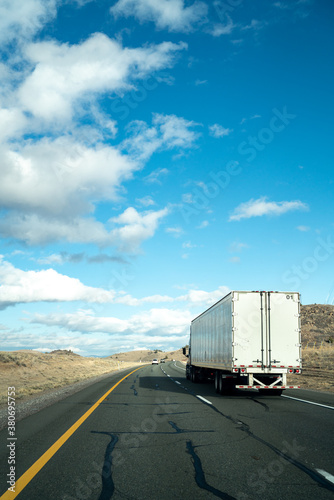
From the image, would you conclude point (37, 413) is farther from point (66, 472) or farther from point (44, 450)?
point (66, 472)

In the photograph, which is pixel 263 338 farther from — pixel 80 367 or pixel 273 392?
pixel 80 367

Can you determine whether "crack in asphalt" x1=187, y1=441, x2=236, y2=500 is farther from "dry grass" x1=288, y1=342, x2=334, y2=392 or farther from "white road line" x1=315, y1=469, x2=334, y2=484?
"dry grass" x1=288, y1=342, x2=334, y2=392

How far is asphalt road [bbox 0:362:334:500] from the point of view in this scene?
4.63m

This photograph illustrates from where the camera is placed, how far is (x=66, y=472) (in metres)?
5.27

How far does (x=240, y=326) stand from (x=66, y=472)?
33.9ft

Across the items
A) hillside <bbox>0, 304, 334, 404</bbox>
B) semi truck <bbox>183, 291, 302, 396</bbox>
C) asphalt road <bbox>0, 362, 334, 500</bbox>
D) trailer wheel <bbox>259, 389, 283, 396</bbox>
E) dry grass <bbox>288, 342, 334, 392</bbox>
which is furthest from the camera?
dry grass <bbox>288, 342, 334, 392</bbox>

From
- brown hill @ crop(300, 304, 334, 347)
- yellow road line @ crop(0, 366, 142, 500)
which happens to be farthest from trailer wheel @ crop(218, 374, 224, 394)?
brown hill @ crop(300, 304, 334, 347)

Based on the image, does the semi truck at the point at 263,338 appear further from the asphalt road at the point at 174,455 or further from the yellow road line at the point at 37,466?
the yellow road line at the point at 37,466

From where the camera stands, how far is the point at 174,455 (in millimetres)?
6156

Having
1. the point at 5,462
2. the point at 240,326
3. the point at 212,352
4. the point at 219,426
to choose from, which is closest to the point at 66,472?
the point at 5,462

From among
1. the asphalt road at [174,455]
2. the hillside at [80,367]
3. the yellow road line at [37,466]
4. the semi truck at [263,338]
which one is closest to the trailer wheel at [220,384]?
the semi truck at [263,338]

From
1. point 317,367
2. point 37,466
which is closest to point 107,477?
point 37,466

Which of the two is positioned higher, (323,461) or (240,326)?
(240,326)

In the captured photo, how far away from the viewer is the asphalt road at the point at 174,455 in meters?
4.63
